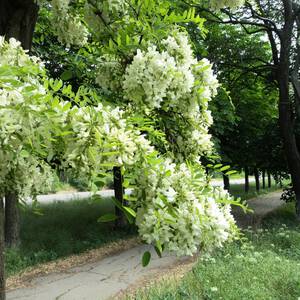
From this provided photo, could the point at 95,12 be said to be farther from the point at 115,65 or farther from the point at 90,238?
the point at 90,238

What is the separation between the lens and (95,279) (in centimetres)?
802

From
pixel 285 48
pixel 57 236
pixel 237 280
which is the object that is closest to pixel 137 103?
pixel 237 280

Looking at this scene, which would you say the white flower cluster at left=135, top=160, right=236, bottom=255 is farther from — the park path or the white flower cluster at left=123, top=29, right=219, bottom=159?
the park path

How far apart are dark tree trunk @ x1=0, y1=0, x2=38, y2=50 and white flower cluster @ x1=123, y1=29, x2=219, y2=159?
6.06ft

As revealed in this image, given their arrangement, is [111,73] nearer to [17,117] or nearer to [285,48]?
[17,117]

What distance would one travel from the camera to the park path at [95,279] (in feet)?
23.2

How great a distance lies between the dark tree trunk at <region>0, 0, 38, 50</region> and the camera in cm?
390

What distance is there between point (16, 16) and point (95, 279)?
5524 millimetres

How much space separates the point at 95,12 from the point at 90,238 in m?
9.46

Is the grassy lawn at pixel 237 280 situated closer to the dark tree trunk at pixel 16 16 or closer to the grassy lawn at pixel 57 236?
the grassy lawn at pixel 57 236

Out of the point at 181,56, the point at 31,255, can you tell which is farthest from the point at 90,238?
the point at 181,56

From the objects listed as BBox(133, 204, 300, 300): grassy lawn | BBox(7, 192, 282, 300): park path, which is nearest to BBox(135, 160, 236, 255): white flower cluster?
BBox(133, 204, 300, 300): grassy lawn

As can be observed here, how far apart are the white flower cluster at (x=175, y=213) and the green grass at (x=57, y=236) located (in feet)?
22.3

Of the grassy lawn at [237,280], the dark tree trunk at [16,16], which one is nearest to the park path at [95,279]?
the grassy lawn at [237,280]
